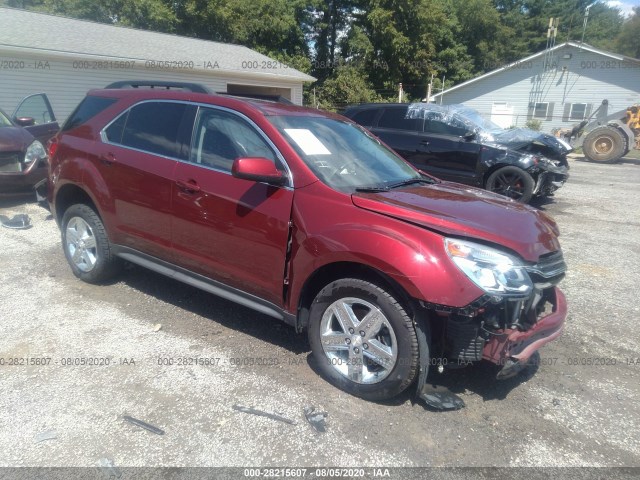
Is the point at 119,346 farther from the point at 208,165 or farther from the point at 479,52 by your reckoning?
the point at 479,52

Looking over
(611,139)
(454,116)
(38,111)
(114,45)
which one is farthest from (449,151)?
(114,45)

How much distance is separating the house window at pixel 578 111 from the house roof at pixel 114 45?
16.2 m

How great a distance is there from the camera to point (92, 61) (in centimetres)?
1452

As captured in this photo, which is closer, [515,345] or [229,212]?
[515,345]

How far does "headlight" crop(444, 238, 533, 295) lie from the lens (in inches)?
109

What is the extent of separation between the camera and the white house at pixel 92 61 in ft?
43.3

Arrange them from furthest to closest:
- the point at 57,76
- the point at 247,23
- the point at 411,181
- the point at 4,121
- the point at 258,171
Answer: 1. the point at 247,23
2. the point at 57,76
3. the point at 4,121
4. the point at 411,181
5. the point at 258,171

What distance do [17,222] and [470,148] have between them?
286 inches

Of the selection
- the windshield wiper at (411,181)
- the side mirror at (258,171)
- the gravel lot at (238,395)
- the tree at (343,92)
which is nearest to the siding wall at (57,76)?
the gravel lot at (238,395)

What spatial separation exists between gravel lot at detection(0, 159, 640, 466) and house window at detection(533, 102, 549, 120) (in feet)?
89.0

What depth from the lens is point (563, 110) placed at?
28.1 m

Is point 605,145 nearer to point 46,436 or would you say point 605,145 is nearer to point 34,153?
point 34,153

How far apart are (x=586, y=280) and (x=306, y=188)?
383 centimetres

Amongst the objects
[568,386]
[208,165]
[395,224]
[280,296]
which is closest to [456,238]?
[395,224]
